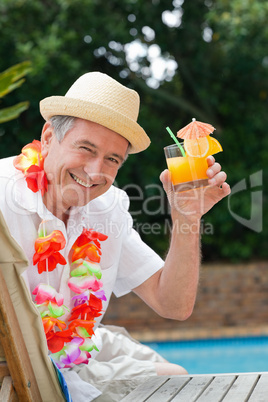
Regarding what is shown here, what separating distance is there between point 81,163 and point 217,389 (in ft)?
3.10

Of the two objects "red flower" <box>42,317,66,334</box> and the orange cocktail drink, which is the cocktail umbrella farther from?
"red flower" <box>42,317,66,334</box>

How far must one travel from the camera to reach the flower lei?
219 cm

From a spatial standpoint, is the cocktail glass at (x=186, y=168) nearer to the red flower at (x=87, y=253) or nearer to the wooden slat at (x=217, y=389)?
the red flower at (x=87, y=253)

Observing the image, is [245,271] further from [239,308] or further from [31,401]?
[31,401]

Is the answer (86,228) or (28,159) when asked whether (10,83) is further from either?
(86,228)

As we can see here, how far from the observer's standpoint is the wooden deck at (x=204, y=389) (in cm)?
183

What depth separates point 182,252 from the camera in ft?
7.77

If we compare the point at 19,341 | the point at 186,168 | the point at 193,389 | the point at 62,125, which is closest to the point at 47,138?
the point at 62,125

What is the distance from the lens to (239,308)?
733 centimetres

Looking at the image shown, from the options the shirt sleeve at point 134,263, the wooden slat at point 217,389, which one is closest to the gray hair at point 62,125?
the shirt sleeve at point 134,263

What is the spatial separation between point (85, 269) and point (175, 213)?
1.32 ft

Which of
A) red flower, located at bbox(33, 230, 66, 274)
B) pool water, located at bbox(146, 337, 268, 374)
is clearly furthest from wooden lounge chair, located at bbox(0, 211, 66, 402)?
pool water, located at bbox(146, 337, 268, 374)

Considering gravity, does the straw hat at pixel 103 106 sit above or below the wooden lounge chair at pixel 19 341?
above

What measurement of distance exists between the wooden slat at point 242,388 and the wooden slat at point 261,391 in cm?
1
